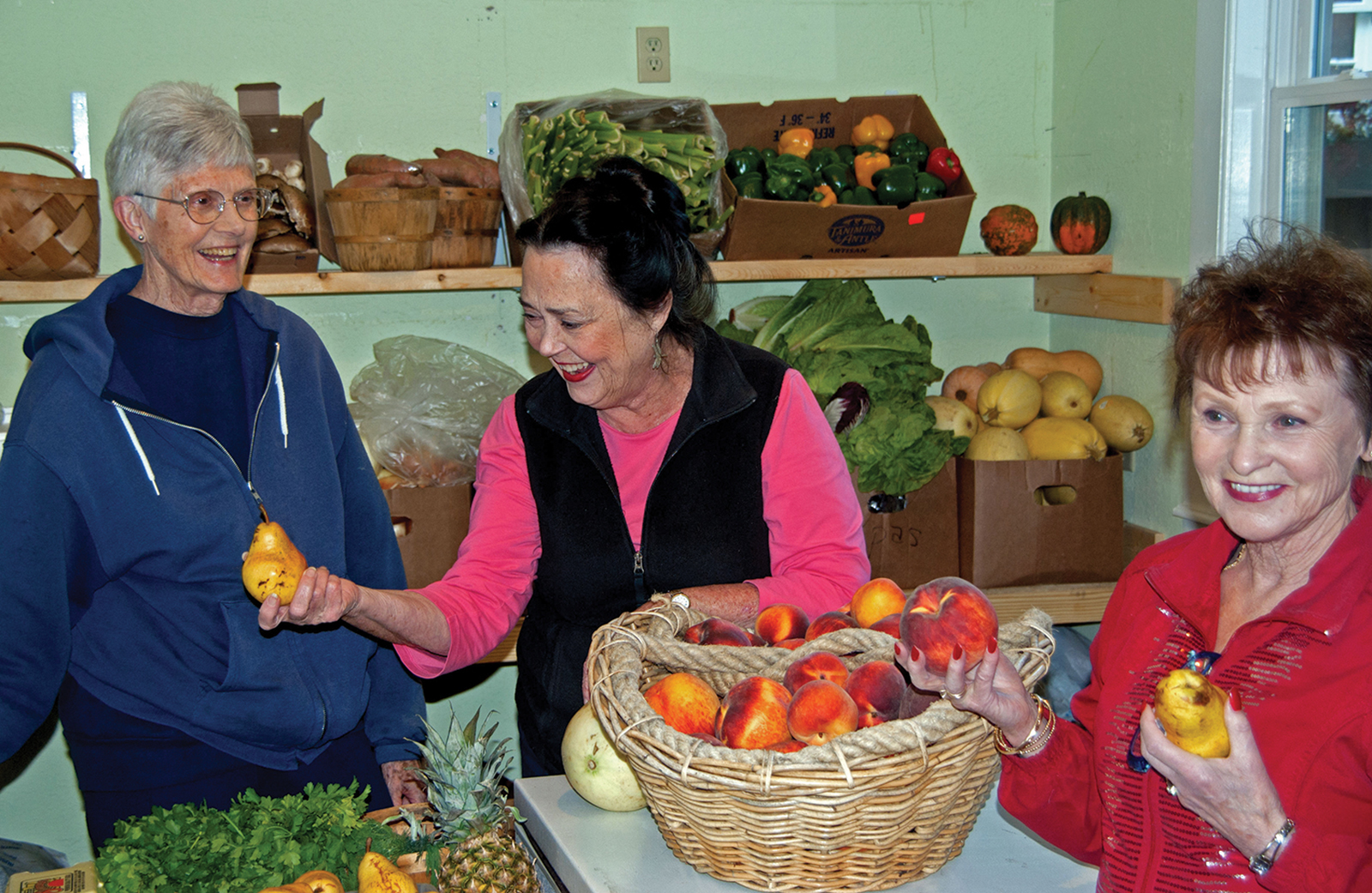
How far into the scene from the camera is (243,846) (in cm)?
128

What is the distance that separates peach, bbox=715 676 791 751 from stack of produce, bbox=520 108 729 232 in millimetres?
1704

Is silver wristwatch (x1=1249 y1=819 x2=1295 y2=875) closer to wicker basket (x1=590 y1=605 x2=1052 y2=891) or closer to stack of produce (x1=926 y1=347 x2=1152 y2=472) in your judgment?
wicker basket (x1=590 y1=605 x2=1052 y2=891)

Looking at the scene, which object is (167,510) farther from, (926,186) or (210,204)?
(926,186)

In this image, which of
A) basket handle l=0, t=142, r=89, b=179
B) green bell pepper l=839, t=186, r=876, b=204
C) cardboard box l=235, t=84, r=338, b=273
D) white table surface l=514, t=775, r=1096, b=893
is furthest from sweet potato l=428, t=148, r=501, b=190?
white table surface l=514, t=775, r=1096, b=893

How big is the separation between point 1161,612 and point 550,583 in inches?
40.2

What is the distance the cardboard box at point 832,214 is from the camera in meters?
2.86

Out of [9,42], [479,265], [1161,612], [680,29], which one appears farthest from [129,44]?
[1161,612]

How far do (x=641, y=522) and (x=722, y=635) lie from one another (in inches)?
19.4

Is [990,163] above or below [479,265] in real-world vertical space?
above

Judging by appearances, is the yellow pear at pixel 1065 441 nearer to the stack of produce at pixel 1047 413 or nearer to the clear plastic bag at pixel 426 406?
the stack of produce at pixel 1047 413

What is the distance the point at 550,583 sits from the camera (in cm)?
189

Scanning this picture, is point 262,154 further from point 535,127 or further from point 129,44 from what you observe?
point 535,127

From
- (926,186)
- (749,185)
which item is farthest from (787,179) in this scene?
(926,186)

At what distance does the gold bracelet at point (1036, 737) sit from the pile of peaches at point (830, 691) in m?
0.10
